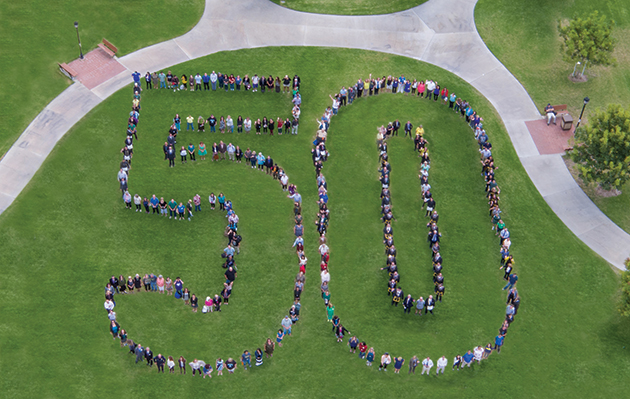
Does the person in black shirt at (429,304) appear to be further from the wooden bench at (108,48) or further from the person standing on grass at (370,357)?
the wooden bench at (108,48)

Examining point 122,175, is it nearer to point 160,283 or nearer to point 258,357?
point 160,283

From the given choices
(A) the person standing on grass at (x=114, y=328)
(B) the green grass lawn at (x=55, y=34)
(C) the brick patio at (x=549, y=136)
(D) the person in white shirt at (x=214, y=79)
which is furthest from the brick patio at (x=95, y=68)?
(C) the brick patio at (x=549, y=136)

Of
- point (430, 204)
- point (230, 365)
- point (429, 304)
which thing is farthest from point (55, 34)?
point (429, 304)

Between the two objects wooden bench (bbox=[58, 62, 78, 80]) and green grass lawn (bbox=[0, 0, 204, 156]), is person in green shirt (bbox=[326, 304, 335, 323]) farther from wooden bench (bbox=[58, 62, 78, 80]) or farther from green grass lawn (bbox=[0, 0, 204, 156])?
wooden bench (bbox=[58, 62, 78, 80])

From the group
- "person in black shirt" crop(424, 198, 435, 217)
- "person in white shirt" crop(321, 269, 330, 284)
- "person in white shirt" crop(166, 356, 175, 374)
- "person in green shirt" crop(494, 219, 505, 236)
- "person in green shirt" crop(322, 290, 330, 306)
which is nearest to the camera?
"person in white shirt" crop(166, 356, 175, 374)

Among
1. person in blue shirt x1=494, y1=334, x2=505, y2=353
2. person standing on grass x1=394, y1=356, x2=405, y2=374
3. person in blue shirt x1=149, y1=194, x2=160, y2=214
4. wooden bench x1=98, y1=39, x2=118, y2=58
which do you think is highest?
wooden bench x1=98, y1=39, x2=118, y2=58

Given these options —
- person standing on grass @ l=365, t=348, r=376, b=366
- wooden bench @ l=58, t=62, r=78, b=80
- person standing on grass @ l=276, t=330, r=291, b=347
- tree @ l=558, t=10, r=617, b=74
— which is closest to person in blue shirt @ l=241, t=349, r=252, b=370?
person standing on grass @ l=276, t=330, r=291, b=347
